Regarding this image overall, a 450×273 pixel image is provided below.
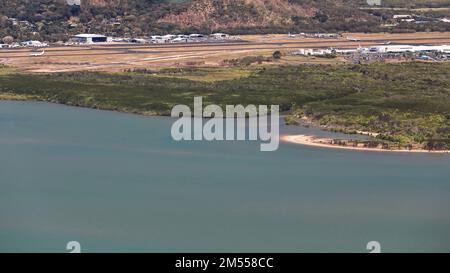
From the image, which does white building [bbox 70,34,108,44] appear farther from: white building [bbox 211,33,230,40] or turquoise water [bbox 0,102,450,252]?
turquoise water [bbox 0,102,450,252]

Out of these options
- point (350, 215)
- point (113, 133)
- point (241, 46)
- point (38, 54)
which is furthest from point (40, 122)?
point (241, 46)

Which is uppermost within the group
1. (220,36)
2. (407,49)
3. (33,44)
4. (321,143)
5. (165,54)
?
(321,143)

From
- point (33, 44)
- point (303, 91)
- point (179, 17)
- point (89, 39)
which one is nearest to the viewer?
point (303, 91)

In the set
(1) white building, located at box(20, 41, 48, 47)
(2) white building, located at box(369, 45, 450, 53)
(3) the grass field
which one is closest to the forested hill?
(1) white building, located at box(20, 41, 48, 47)

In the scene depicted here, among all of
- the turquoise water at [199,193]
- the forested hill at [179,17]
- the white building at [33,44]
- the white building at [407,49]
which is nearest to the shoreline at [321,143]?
the turquoise water at [199,193]

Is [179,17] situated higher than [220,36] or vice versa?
[179,17]

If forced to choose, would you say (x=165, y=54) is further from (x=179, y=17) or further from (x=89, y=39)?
(x=179, y=17)

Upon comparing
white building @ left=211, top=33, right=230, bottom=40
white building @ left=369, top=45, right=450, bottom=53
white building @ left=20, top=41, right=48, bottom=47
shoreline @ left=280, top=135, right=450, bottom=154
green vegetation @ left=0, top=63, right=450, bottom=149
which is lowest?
white building @ left=211, top=33, right=230, bottom=40

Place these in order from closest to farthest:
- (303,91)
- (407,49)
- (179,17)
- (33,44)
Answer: (303,91) < (407,49) < (33,44) < (179,17)

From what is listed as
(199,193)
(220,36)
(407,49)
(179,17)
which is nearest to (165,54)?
(220,36)
